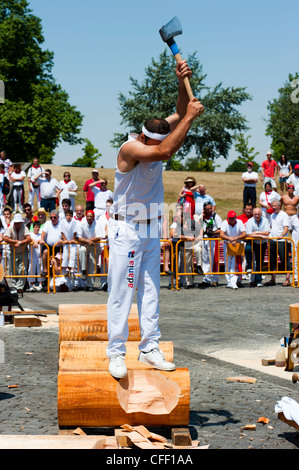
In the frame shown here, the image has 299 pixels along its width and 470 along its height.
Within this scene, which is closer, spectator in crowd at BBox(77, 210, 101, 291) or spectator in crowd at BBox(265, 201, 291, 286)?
spectator in crowd at BBox(77, 210, 101, 291)

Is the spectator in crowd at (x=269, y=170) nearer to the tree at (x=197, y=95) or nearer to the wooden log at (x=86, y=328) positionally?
the wooden log at (x=86, y=328)

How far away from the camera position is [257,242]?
18797mm

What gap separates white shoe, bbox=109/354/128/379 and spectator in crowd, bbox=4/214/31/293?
11.6 m

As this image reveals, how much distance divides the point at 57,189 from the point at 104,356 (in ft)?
64.4

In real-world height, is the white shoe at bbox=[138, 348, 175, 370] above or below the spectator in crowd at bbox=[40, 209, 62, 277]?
below

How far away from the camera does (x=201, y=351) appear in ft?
33.6

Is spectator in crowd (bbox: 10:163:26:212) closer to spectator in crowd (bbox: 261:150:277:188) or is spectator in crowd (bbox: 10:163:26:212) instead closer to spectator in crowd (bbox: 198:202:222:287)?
spectator in crowd (bbox: 261:150:277:188)

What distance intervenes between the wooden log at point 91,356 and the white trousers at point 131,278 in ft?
0.45

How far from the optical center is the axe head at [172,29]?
20.3 feet

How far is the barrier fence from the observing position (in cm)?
1770

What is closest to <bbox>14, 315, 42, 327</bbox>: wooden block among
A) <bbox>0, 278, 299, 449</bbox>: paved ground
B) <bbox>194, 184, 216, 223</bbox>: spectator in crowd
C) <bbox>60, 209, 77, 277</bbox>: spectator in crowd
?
<bbox>0, 278, 299, 449</bbox>: paved ground

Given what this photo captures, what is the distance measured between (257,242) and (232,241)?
2.62 feet
